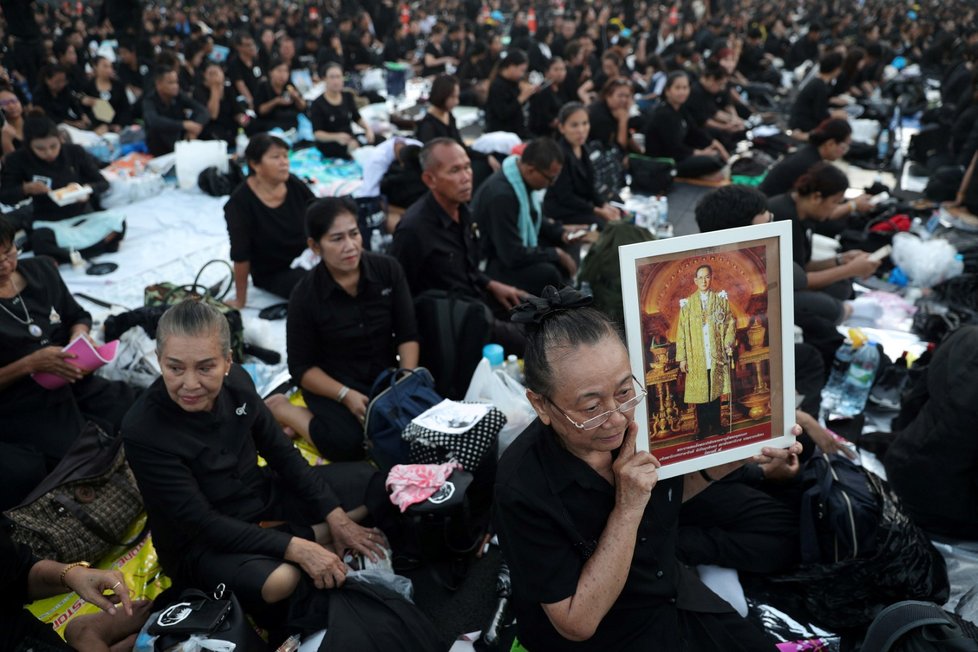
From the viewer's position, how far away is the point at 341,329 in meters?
3.57

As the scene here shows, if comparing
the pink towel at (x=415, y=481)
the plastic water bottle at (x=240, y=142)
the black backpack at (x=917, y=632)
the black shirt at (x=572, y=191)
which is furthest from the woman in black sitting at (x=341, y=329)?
the plastic water bottle at (x=240, y=142)

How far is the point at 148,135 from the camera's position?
26.1ft

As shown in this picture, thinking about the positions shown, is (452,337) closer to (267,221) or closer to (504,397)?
(504,397)

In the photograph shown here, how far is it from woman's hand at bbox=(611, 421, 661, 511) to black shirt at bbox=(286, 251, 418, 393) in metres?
2.11

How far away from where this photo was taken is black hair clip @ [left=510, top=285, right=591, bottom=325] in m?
1.78

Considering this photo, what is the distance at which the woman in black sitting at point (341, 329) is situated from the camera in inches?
136

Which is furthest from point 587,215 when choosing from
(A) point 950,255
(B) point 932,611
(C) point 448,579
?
(B) point 932,611

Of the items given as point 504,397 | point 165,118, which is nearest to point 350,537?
point 504,397

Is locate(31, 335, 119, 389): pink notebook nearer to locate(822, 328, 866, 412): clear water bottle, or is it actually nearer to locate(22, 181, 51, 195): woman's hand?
locate(22, 181, 51, 195): woman's hand

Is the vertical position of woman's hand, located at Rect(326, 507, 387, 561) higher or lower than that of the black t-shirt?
lower

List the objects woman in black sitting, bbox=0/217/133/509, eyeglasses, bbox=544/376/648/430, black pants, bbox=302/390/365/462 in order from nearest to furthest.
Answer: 1. eyeglasses, bbox=544/376/648/430
2. woman in black sitting, bbox=0/217/133/509
3. black pants, bbox=302/390/365/462

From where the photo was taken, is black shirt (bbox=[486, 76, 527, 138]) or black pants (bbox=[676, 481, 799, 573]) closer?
black pants (bbox=[676, 481, 799, 573])

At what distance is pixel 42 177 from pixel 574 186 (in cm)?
456

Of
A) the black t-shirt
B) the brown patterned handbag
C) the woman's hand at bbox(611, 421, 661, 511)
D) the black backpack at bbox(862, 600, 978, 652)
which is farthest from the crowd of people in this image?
the black t-shirt
